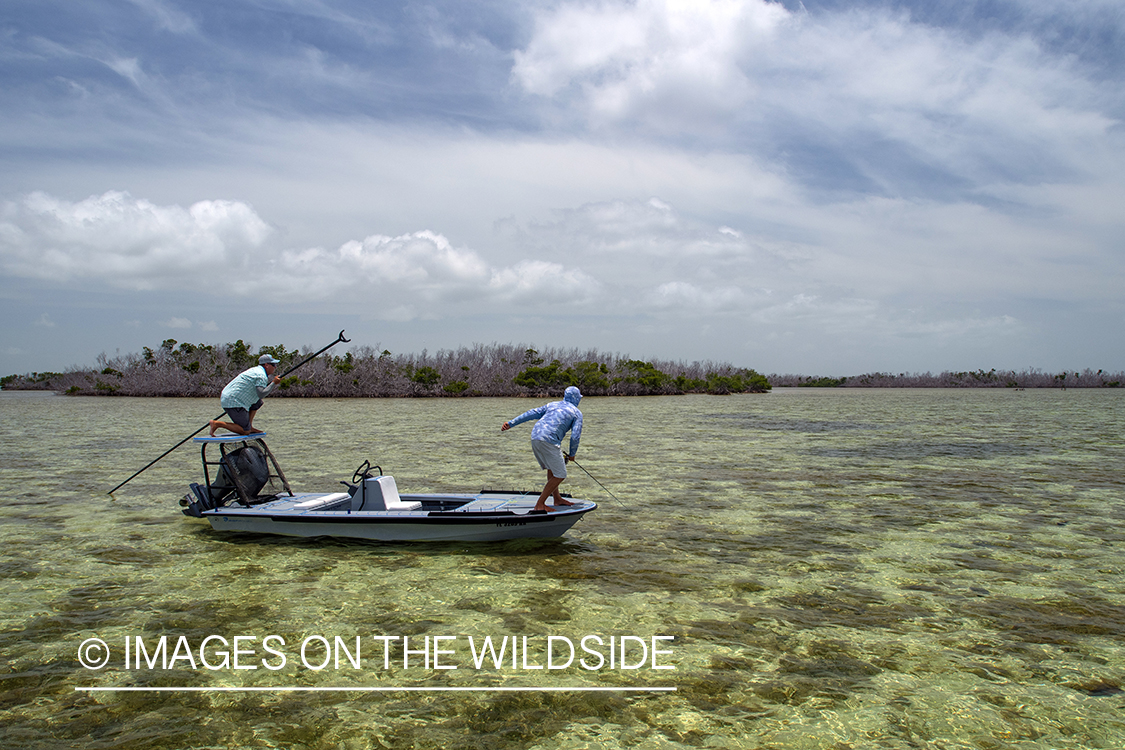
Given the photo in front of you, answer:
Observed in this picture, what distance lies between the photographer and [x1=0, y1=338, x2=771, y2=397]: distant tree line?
49219 mm

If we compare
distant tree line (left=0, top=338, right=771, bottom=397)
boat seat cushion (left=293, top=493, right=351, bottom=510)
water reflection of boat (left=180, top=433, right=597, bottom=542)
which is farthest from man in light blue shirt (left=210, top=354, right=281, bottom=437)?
distant tree line (left=0, top=338, right=771, bottom=397)

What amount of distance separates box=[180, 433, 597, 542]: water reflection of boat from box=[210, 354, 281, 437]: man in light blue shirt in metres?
0.33

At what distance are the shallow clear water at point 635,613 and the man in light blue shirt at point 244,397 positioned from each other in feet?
5.50

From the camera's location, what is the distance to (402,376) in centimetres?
5216

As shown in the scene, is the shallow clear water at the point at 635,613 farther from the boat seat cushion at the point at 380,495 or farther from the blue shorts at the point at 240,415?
the blue shorts at the point at 240,415

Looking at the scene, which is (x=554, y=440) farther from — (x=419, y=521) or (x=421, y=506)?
(x=421, y=506)

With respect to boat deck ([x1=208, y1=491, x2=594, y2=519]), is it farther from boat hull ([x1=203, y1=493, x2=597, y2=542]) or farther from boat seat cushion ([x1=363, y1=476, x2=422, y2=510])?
boat seat cushion ([x1=363, y1=476, x2=422, y2=510])

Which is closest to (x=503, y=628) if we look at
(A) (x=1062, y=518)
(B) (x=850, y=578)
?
(B) (x=850, y=578)

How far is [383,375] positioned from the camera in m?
51.5

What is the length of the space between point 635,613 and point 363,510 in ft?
16.0

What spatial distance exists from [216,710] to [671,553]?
5.81 metres

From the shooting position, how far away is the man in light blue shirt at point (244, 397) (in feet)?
36.1

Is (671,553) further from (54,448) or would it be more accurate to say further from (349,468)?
(54,448)

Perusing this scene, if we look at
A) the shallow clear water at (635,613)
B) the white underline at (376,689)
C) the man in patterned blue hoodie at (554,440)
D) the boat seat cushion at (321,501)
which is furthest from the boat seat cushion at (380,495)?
the white underline at (376,689)
